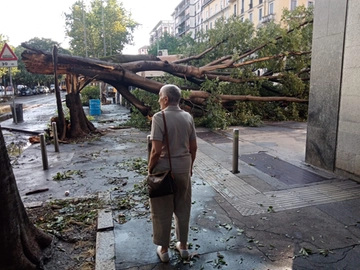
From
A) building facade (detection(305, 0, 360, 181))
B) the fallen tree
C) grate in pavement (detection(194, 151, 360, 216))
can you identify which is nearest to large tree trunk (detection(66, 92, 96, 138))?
the fallen tree

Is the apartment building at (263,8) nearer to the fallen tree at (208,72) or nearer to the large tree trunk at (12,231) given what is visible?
the fallen tree at (208,72)

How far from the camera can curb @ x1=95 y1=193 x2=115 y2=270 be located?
3.20 m

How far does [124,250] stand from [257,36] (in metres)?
12.1

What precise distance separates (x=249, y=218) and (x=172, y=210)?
5.00ft

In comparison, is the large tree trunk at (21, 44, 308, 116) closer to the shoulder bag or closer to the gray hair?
the gray hair

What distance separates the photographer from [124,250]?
3463 millimetres

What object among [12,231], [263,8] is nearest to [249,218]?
[12,231]

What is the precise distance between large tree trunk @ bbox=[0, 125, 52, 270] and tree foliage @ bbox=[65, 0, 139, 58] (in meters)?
37.1

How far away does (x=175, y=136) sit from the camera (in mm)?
2988

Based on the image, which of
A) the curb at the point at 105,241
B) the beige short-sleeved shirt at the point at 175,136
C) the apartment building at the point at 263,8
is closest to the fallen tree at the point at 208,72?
the curb at the point at 105,241

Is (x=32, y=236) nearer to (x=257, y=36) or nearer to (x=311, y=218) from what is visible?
(x=311, y=218)

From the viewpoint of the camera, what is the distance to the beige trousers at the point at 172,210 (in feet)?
10.2

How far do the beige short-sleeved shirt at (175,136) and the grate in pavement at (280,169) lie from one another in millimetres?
3288

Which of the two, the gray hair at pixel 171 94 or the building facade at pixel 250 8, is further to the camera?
the building facade at pixel 250 8
